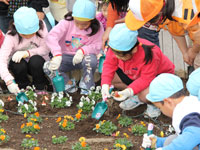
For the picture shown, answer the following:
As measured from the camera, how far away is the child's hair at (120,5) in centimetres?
406

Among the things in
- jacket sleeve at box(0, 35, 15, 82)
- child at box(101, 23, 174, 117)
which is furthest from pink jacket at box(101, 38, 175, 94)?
jacket sleeve at box(0, 35, 15, 82)

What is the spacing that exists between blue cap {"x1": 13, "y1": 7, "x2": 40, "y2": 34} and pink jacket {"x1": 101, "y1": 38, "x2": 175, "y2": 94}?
875 mm

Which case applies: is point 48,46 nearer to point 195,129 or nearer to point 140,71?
point 140,71

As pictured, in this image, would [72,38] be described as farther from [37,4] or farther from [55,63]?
[37,4]

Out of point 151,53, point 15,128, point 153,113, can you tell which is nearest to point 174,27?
point 151,53

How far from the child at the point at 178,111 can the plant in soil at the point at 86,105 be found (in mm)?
1211

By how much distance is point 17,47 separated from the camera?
4.23 meters

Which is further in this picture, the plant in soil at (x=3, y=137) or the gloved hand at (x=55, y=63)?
the gloved hand at (x=55, y=63)

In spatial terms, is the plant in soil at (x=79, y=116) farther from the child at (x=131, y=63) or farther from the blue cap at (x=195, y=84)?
the blue cap at (x=195, y=84)

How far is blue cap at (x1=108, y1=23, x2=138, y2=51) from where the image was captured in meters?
3.35

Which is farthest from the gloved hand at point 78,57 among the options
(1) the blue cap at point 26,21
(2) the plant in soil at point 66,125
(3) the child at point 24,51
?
(2) the plant in soil at point 66,125

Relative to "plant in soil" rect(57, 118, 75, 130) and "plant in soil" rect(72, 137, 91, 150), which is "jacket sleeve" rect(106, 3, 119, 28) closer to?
"plant in soil" rect(57, 118, 75, 130)

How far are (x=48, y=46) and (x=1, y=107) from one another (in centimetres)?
88

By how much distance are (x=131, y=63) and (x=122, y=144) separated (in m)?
0.92
